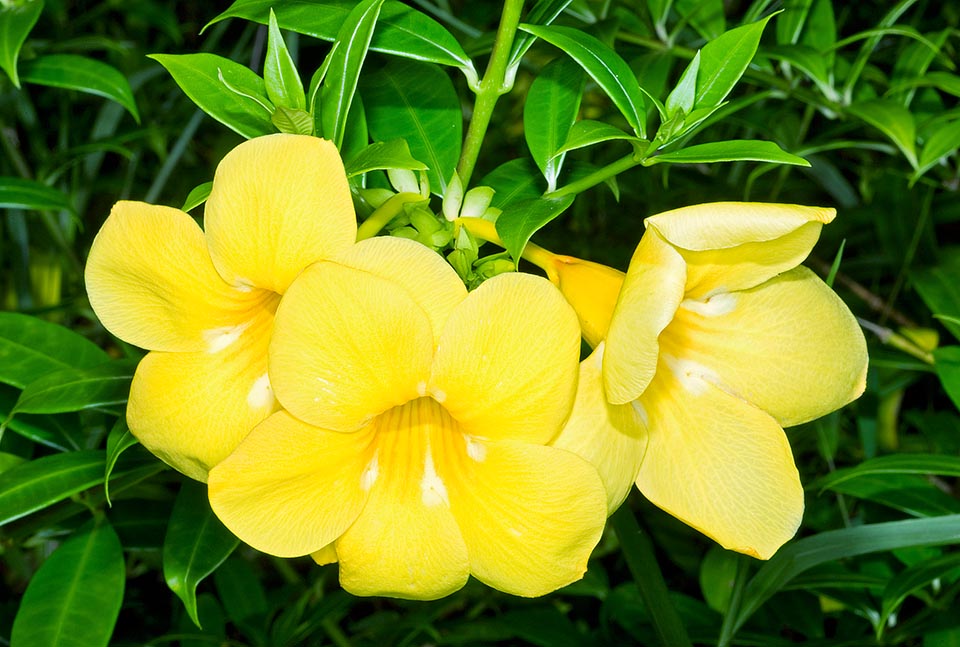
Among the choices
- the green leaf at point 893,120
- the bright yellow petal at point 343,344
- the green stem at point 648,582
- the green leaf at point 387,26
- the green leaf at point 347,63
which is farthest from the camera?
the green leaf at point 893,120

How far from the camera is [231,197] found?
0.76 metres

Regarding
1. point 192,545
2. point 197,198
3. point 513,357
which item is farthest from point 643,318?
point 192,545

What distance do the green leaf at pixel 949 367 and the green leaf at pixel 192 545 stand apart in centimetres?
95

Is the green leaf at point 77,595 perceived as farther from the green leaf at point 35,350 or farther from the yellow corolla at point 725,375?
the yellow corolla at point 725,375

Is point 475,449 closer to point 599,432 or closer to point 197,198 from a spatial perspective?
point 599,432

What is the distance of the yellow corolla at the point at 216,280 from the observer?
2.44ft

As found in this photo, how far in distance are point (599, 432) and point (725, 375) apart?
0.57ft

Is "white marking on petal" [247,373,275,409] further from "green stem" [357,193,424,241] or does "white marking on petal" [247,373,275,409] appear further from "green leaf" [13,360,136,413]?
"green leaf" [13,360,136,413]

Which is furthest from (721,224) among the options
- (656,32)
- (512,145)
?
(512,145)

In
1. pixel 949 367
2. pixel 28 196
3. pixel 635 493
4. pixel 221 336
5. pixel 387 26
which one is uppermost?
pixel 387 26

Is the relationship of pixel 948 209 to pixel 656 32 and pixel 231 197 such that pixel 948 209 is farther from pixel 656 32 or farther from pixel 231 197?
pixel 231 197

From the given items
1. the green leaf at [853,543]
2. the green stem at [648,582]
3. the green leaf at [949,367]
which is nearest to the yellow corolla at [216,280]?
the green stem at [648,582]

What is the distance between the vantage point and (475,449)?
2.62 ft

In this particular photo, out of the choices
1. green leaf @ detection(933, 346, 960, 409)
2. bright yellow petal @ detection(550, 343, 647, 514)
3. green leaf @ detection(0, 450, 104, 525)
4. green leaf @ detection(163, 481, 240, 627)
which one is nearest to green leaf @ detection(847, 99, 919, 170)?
green leaf @ detection(933, 346, 960, 409)
